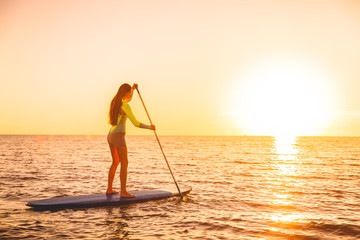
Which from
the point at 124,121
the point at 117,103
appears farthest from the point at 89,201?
the point at 117,103

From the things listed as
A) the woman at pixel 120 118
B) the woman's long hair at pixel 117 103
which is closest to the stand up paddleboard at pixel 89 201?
the woman at pixel 120 118

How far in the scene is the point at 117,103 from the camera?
30.1 feet

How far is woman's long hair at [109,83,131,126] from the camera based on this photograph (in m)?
9.18

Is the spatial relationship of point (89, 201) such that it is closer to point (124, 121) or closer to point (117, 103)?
point (124, 121)

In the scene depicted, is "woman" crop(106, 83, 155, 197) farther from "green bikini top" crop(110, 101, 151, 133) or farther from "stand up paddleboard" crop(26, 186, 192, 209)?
"stand up paddleboard" crop(26, 186, 192, 209)

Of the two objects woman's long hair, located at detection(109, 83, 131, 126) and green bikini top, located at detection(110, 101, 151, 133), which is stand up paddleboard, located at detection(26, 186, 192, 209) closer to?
green bikini top, located at detection(110, 101, 151, 133)

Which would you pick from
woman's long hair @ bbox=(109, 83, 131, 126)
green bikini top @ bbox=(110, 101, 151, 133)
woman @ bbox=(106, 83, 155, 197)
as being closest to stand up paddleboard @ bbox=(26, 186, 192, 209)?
woman @ bbox=(106, 83, 155, 197)

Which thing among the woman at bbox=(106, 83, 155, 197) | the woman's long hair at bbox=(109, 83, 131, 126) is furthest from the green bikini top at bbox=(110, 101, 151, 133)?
the woman's long hair at bbox=(109, 83, 131, 126)

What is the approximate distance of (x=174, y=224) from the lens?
8.02 m

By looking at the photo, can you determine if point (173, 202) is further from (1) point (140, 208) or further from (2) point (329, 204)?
(2) point (329, 204)

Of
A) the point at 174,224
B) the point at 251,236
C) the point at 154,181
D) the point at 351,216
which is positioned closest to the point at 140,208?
the point at 174,224

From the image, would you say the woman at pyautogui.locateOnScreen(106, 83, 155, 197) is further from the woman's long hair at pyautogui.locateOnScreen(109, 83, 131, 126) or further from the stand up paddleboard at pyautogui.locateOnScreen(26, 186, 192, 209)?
the stand up paddleboard at pyautogui.locateOnScreen(26, 186, 192, 209)

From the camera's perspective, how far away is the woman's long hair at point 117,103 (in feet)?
30.1

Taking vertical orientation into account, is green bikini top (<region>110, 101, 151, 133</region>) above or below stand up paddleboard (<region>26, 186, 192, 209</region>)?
above
